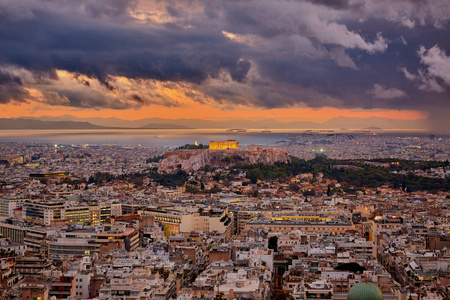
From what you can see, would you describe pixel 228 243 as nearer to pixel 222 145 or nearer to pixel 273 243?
pixel 273 243

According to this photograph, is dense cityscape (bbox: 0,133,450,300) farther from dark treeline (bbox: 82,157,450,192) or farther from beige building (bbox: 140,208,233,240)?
dark treeline (bbox: 82,157,450,192)

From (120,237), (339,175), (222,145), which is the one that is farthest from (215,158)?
(120,237)

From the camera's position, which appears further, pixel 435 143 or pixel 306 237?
pixel 435 143

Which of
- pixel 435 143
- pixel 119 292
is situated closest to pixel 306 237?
pixel 119 292

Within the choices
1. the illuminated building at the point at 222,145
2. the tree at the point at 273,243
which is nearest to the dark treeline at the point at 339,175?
the illuminated building at the point at 222,145

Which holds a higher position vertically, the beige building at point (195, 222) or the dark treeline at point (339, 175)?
the beige building at point (195, 222)

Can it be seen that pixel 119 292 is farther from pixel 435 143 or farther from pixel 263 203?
pixel 435 143

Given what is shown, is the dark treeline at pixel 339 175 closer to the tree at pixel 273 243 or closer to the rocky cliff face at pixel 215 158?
the rocky cliff face at pixel 215 158

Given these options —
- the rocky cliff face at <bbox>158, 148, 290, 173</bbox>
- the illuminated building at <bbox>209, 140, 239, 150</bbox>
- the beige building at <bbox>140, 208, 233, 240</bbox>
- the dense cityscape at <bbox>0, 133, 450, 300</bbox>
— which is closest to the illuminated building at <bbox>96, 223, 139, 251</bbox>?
the dense cityscape at <bbox>0, 133, 450, 300</bbox>
